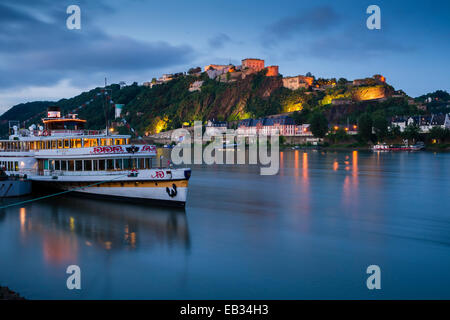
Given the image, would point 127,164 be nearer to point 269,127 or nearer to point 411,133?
point 411,133

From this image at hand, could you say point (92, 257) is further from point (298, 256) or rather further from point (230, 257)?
point (298, 256)

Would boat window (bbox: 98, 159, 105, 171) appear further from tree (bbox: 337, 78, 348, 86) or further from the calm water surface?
tree (bbox: 337, 78, 348, 86)

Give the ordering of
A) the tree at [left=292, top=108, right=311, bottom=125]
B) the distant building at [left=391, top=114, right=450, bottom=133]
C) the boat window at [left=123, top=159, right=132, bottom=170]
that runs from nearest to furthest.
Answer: the boat window at [left=123, top=159, right=132, bottom=170]
the distant building at [left=391, top=114, right=450, bottom=133]
the tree at [left=292, top=108, right=311, bottom=125]

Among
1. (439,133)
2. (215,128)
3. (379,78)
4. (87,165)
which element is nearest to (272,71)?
(215,128)

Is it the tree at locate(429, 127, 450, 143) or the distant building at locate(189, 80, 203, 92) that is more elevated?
the distant building at locate(189, 80, 203, 92)

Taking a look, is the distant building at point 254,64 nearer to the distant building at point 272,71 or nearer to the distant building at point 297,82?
the distant building at point 272,71

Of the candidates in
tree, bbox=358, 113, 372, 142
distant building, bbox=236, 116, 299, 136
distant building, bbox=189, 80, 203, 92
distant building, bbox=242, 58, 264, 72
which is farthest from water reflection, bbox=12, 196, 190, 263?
distant building, bbox=189, 80, 203, 92

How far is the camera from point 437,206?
24438 millimetres

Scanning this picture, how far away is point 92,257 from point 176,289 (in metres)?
4.06

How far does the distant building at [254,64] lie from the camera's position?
16900cm

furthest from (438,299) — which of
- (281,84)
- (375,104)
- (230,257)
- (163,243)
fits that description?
(281,84)

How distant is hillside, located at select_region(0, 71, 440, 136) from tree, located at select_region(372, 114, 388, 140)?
18455 millimetres

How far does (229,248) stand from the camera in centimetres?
1494

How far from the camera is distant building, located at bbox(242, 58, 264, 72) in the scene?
554 feet
